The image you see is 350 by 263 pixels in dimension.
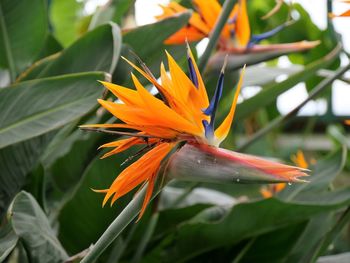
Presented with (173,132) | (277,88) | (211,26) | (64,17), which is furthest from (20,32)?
(64,17)

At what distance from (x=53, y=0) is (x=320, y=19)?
75cm

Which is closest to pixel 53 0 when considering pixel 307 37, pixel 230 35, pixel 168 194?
pixel 307 37

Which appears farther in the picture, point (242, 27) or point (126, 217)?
point (242, 27)

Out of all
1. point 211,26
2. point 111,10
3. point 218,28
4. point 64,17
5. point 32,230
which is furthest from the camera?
point 64,17

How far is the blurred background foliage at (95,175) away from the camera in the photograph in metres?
0.68

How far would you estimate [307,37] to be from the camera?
1668 mm

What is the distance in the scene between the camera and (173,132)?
1.54 ft

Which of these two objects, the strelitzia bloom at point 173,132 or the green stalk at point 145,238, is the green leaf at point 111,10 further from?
the strelitzia bloom at point 173,132

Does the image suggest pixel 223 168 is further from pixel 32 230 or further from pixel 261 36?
pixel 261 36

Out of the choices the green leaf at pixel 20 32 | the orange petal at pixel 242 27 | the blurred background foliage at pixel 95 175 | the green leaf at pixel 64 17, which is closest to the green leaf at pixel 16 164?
the blurred background foliage at pixel 95 175

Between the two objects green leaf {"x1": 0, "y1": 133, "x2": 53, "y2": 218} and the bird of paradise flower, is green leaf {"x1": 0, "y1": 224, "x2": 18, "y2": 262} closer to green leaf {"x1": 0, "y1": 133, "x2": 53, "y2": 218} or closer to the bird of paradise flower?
green leaf {"x1": 0, "y1": 133, "x2": 53, "y2": 218}

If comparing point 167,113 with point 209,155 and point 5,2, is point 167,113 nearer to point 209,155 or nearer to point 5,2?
point 209,155

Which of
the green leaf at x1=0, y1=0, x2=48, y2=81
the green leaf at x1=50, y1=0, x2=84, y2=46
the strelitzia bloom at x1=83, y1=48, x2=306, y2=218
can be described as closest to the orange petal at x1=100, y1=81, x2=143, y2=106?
the strelitzia bloom at x1=83, y1=48, x2=306, y2=218

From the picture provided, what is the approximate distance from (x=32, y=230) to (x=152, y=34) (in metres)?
0.28
